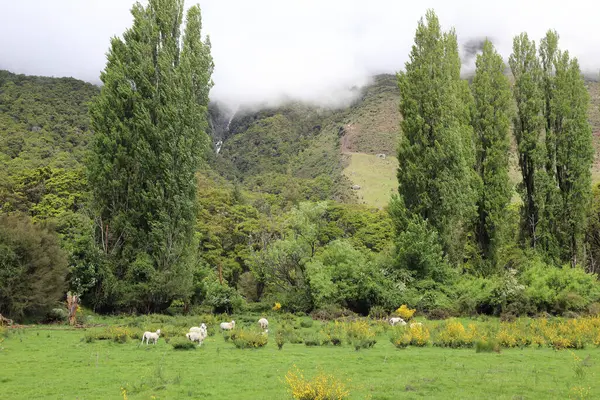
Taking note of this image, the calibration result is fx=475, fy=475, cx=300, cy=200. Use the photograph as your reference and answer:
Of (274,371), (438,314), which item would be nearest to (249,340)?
(274,371)

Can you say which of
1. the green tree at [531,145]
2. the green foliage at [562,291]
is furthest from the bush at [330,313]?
the green tree at [531,145]

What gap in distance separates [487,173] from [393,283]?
9.93 meters

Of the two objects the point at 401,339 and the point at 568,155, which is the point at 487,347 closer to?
the point at 401,339

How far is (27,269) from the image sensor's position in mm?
19375

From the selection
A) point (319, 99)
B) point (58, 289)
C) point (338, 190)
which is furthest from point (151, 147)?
point (319, 99)

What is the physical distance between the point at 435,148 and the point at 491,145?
192 inches

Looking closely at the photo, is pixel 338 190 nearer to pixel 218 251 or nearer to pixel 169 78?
pixel 218 251

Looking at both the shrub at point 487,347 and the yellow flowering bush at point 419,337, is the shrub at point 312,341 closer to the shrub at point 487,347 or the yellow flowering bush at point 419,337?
the yellow flowering bush at point 419,337

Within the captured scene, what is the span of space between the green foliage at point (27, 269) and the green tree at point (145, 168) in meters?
3.77

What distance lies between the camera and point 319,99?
182000mm

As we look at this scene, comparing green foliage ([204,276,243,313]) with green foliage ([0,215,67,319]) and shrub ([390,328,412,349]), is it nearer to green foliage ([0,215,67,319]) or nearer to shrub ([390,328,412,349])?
green foliage ([0,215,67,319])

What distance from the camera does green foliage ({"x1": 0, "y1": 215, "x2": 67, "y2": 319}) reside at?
18.8 m

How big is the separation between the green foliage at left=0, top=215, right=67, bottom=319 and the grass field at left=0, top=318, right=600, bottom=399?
16.8 ft

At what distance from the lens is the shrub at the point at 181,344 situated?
1357 cm
